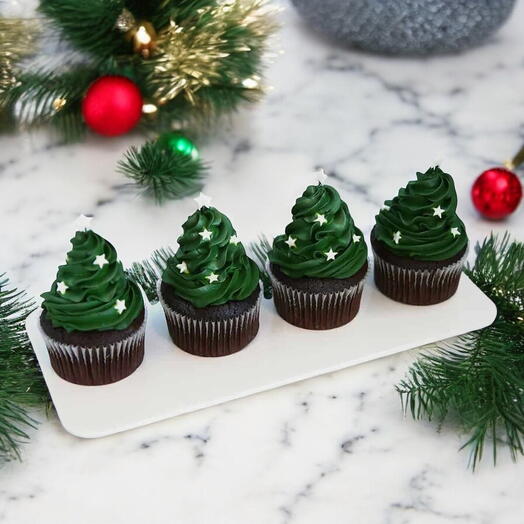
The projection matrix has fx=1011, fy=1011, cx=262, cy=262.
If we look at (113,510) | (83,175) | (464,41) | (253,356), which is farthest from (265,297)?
(464,41)

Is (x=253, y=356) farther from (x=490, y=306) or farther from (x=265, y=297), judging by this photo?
(x=490, y=306)

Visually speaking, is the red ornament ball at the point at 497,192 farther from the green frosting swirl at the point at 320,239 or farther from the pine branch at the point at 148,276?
the pine branch at the point at 148,276

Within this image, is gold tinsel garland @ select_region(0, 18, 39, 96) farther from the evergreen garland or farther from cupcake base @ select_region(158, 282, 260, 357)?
cupcake base @ select_region(158, 282, 260, 357)

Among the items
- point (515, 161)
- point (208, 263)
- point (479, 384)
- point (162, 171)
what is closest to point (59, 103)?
point (162, 171)

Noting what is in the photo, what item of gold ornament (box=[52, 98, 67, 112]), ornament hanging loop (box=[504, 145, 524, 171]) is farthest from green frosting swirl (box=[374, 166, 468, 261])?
gold ornament (box=[52, 98, 67, 112])

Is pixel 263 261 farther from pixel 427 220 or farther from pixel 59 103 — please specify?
pixel 59 103

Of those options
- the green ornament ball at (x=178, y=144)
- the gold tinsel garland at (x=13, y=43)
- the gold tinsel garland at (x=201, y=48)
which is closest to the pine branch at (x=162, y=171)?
the green ornament ball at (x=178, y=144)
